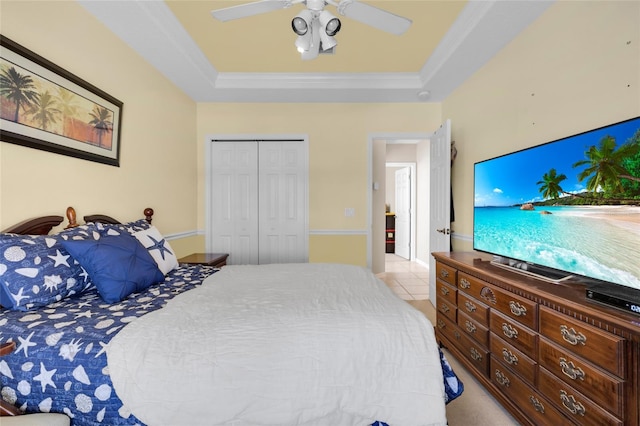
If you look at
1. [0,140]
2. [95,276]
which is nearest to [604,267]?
[95,276]

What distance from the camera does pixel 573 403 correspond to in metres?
1.18

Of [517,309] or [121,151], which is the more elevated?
[121,151]

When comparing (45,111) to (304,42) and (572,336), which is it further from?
(572,336)

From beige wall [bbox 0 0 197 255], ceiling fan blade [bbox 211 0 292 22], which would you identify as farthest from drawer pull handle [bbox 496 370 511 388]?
beige wall [bbox 0 0 197 255]

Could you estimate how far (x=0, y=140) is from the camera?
4.54 ft

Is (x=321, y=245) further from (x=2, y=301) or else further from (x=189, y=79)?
(x=2, y=301)

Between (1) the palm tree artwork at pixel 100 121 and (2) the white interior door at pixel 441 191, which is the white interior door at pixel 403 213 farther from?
(1) the palm tree artwork at pixel 100 121

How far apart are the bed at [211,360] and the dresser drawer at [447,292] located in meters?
1.01

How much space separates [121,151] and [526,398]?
3282mm

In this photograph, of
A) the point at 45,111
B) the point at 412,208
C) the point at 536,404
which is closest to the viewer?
the point at 536,404

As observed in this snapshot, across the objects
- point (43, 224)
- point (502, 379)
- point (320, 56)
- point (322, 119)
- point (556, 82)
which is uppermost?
point (320, 56)

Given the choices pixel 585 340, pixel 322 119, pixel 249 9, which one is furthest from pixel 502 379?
pixel 322 119

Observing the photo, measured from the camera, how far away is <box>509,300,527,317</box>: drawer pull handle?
1.42 meters

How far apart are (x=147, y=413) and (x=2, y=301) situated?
3.09 feet
